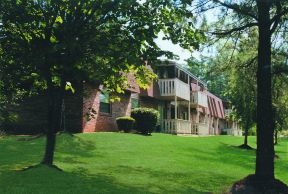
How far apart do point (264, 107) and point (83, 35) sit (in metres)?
5.40

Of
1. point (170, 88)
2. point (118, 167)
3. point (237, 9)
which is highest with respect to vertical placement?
point (170, 88)

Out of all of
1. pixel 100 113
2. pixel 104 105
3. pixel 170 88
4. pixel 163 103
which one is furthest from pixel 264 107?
pixel 163 103

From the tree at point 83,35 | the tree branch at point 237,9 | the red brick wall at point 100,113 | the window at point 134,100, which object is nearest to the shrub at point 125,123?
the red brick wall at point 100,113

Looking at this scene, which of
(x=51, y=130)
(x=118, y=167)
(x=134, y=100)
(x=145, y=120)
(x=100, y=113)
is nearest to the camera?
(x=51, y=130)

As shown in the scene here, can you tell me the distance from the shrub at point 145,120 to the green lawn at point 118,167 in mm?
4866

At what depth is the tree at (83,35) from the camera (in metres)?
13.4

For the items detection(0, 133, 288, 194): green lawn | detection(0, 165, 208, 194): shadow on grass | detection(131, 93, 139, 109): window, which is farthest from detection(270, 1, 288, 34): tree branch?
detection(131, 93, 139, 109): window

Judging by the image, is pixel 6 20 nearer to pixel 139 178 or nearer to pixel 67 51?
pixel 67 51

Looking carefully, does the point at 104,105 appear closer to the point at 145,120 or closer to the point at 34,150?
the point at 145,120

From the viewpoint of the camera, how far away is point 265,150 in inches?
545

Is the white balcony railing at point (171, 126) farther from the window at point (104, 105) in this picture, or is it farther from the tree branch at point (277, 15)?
the tree branch at point (277, 15)

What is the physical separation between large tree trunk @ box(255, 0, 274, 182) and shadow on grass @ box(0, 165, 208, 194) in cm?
195

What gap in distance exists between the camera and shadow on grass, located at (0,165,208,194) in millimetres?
11734

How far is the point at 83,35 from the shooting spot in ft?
46.1
